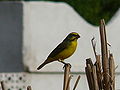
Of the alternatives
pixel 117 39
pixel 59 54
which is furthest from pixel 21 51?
pixel 59 54

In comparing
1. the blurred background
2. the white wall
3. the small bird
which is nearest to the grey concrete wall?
the blurred background

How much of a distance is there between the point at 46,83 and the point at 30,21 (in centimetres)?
96

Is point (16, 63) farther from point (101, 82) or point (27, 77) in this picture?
point (101, 82)

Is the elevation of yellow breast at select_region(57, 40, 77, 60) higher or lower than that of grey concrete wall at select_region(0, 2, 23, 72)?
lower

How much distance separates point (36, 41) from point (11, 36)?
0.38 meters

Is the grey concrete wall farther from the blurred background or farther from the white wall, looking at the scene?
the white wall

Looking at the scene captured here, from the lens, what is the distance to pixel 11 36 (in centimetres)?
873

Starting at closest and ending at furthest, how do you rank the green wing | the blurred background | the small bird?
1. the small bird
2. the green wing
3. the blurred background

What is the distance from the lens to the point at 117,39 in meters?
9.09

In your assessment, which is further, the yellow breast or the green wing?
the green wing

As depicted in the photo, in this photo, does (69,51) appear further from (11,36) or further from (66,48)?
(11,36)

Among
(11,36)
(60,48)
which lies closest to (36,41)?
(11,36)

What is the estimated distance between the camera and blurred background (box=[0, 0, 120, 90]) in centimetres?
866

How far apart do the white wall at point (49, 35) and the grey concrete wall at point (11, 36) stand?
0.12m
